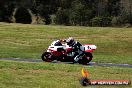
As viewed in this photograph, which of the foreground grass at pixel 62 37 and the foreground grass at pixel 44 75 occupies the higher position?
the foreground grass at pixel 44 75

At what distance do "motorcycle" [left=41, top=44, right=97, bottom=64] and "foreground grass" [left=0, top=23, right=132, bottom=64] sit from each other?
40.3 feet

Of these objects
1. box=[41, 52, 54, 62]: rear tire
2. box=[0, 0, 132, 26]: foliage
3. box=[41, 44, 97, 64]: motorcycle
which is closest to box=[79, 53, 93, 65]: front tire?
box=[41, 44, 97, 64]: motorcycle

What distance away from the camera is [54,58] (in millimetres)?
25844

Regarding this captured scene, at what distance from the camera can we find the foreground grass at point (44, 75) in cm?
1522

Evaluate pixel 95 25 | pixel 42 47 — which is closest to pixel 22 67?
pixel 42 47

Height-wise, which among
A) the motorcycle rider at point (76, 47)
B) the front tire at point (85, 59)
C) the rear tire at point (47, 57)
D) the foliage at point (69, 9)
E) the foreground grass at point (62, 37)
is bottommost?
the foreground grass at point (62, 37)

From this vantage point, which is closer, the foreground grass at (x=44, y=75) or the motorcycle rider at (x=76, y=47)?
the foreground grass at (x=44, y=75)

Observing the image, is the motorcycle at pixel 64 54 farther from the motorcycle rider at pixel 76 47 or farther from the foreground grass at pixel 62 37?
the foreground grass at pixel 62 37

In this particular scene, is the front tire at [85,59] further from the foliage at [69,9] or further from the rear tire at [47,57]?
the foliage at [69,9]

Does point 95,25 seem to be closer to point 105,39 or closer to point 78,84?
point 105,39

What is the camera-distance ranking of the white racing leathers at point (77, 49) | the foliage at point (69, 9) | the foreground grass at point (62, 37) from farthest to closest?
the foreground grass at point (62, 37), the white racing leathers at point (77, 49), the foliage at point (69, 9)

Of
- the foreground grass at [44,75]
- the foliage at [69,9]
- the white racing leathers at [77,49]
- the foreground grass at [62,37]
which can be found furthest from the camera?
the foreground grass at [62,37]

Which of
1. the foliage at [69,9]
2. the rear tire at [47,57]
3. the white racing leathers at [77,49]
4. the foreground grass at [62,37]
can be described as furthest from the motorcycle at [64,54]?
the foreground grass at [62,37]

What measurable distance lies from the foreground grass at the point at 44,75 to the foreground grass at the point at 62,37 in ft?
58.7
